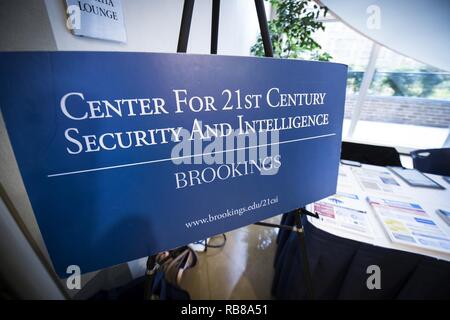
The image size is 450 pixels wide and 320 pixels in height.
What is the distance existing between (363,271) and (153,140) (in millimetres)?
970

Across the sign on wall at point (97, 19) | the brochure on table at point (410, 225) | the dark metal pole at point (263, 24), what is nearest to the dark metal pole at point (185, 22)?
the dark metal pole at point (263, 24)

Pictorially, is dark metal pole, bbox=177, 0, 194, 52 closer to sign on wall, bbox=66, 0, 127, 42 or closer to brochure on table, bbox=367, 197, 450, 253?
sign on wall, bbox=66, 0, 127, 42

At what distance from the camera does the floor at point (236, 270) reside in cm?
127

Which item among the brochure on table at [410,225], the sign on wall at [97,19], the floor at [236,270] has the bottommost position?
the floor at [236,270]

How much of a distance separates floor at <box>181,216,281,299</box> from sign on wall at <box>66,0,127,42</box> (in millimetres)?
1610

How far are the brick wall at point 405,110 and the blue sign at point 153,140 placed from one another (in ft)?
12.9

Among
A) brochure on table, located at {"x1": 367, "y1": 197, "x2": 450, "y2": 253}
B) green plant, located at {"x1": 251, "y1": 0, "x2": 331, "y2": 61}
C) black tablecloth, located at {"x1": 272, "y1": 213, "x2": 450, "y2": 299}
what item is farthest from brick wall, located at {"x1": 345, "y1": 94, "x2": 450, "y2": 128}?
black tablecloth, located at {"x1": 272, "y1": 213, "x2": 450, "y2": 299}

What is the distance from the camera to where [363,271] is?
737 millimetres

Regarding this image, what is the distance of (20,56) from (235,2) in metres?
2.25

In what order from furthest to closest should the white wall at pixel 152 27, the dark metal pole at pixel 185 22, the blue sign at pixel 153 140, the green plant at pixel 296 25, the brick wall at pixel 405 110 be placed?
1. the brick wall at pixel 405 110
2. the green plant at pixel 296 25
3. the white wall at pixel 152 27
4. the dark metal pole at pixel 185 22
5. the blue sign at pixel 153 140

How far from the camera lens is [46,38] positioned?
0.61 m

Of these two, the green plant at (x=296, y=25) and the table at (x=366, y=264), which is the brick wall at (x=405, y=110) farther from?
the table at (x=366, y=264)
